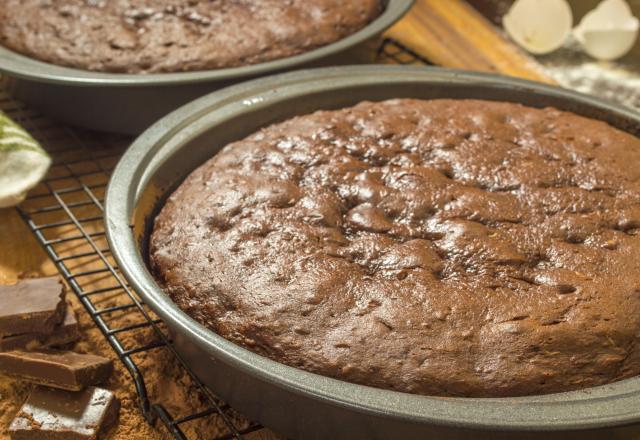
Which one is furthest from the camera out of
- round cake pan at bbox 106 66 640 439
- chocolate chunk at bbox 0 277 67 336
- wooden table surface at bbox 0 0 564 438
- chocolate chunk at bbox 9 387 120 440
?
wooden table surface at bbox 0 0 564 438

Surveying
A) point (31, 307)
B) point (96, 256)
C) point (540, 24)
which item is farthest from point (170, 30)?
point (540, 24)

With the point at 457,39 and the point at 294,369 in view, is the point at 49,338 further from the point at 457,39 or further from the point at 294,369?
the point at 457,39

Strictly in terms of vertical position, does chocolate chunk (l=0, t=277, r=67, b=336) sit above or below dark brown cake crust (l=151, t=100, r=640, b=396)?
below

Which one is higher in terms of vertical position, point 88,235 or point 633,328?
→ point 633,328

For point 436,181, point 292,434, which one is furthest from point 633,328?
point 292,434

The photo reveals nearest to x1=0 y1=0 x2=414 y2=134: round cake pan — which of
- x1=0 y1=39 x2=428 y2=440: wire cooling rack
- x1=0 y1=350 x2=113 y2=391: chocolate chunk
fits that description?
x1=0 y1=39 x2=428 y2=440: wire cooling rack

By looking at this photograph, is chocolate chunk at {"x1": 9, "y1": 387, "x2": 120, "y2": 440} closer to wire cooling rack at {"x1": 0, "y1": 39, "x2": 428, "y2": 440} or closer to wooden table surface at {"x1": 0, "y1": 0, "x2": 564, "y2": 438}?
wire cooling rack at {"x1": 0, "y1": 39, "x2": 428, "y2": 440}

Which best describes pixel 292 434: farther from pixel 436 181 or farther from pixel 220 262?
pixel 436 181
